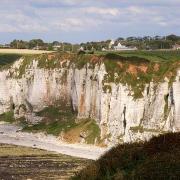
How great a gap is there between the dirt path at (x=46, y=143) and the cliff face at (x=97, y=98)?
166 inches

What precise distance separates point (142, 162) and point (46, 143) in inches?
2646

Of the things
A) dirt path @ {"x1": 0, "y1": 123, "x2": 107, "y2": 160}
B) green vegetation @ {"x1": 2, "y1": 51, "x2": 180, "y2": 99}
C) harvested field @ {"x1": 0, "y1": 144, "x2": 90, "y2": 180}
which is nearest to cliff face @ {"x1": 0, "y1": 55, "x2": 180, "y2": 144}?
green vegetation @ {"x1": 2, "y1": 51, "x2": 180, "y2": 99}

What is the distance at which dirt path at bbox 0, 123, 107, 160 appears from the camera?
7725 centimetres

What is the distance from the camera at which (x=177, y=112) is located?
265 ft

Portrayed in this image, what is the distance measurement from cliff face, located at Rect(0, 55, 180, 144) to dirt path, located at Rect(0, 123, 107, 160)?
423cm

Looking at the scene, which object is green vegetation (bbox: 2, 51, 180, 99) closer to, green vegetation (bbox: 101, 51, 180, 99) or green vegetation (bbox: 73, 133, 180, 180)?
green vegetation (bbox: 101, 51, 180, 99)

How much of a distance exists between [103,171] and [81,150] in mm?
59151

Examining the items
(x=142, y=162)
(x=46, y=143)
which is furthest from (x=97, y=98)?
(x=142, y=162)

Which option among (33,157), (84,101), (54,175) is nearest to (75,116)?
(84,101)

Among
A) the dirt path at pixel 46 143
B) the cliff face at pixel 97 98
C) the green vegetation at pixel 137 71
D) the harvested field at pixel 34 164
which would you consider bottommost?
the dirt path at pixel 46 143

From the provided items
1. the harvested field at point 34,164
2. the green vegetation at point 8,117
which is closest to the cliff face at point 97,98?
the green vegetation at point 8,117

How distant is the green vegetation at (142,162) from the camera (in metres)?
18.7

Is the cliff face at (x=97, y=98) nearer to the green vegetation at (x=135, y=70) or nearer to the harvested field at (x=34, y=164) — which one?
the green vegetation at (x=135, y=70)

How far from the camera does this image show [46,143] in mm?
86812
